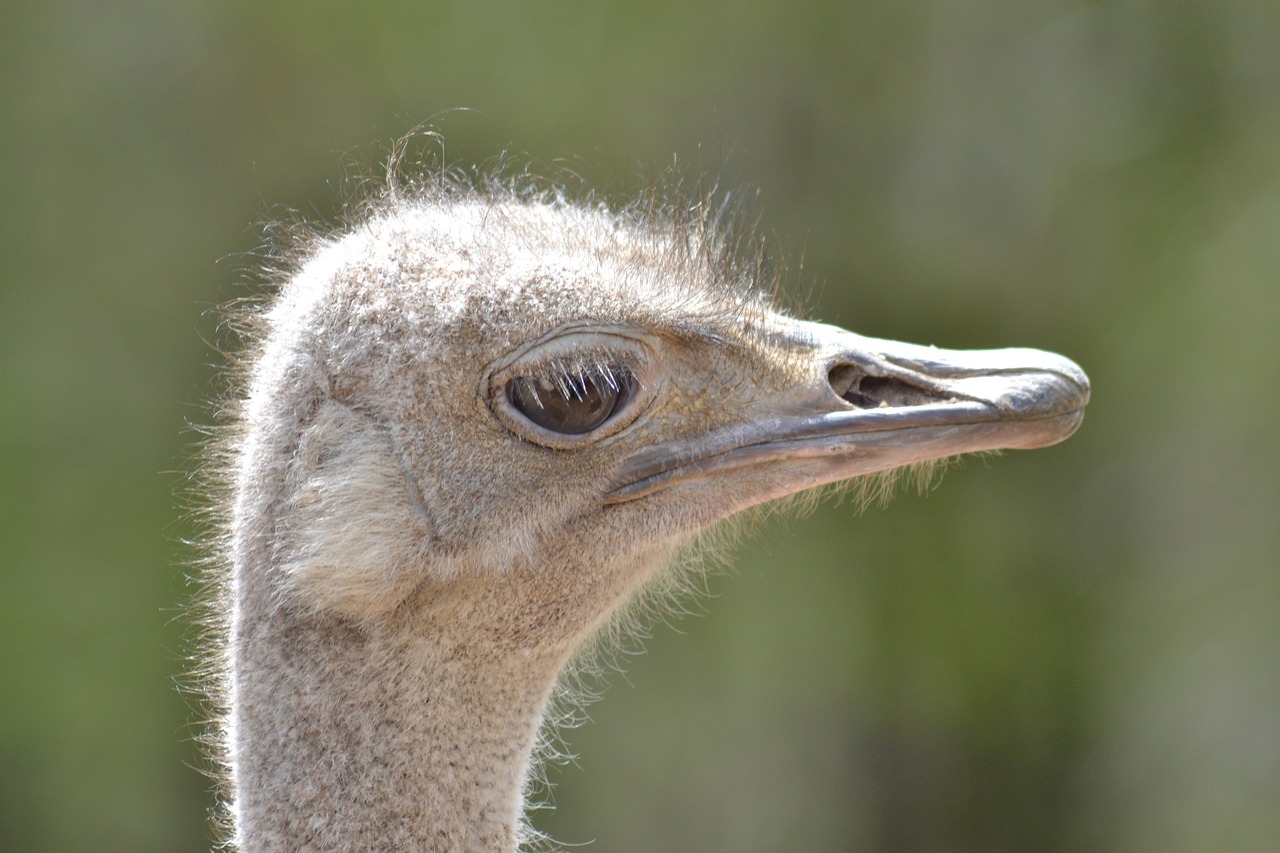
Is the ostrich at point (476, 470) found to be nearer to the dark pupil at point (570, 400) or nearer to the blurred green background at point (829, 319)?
the dark pupil at point (570, 400)

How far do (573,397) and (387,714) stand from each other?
54 cm

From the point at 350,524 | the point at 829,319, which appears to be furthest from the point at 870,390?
the point at 829,319

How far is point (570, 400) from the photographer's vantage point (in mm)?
2387

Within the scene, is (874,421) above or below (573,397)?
below

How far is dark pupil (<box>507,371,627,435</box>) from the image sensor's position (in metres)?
2.35

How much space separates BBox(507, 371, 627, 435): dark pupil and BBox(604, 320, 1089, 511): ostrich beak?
0.30 ft

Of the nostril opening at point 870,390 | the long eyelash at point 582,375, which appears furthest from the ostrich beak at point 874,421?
the long eyelash at point 582,375

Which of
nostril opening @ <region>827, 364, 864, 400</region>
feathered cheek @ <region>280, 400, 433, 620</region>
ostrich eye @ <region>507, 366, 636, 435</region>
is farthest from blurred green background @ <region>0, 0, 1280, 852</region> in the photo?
feathered cheek @ <region>280, 400, 433, 620</region>

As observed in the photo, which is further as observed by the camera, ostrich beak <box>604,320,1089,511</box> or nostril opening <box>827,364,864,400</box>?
nostril opening <box>827,364,864,400</box>

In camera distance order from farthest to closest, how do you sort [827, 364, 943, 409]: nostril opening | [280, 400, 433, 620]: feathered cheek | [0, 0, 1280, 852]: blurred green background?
[0, 0, 1280, 852]: blurred green background
[827, 364, 943, 409]: nostril opening
[280, 400, 433, 620]: feathered cheek

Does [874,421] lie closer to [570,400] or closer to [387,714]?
[570,400]

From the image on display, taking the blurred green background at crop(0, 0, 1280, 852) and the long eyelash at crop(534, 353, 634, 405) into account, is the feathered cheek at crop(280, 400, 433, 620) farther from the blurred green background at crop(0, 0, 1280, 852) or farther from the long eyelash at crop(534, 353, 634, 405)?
the blurred green background at crop(0, 0, 1280, 852)

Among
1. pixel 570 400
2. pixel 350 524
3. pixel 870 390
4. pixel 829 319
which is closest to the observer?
pixel 350 524

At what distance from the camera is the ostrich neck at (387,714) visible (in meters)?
2.29
